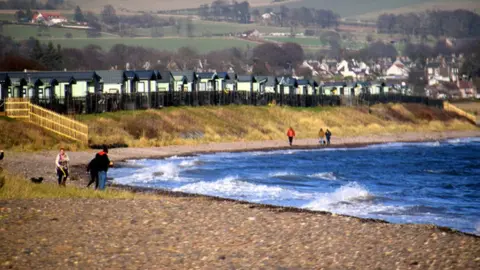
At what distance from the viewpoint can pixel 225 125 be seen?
242ft

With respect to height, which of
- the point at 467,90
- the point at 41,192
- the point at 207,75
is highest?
the point at 207,75

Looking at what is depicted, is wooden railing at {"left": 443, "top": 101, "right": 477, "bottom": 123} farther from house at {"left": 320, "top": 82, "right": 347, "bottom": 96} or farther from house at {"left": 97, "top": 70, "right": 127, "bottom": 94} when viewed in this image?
house at {"left": 97, "top": 70, "right": 127, "bottom": 94}

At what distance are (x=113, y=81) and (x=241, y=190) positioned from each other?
46.6 m

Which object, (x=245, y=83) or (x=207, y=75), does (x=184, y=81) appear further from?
(x=245, y=83)

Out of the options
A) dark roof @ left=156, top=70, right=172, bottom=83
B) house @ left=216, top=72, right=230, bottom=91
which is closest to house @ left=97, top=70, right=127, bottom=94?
dark roof @ left=156, top=70, right=172, bottom=83

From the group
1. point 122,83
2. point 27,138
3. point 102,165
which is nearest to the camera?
point 102,165

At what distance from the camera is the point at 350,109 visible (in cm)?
10162

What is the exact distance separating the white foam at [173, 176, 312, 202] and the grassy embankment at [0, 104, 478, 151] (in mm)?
14419

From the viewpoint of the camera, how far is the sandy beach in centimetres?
1627

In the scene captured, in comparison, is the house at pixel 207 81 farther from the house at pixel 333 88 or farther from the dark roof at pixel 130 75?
the house at pixel 333 88

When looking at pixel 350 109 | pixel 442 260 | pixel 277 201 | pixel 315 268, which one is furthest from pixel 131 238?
pixel 350 109


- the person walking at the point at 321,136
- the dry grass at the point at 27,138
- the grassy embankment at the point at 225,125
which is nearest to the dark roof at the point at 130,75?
the grassy embankment at the point at 225,125

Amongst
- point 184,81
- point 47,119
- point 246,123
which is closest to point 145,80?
point 184,81

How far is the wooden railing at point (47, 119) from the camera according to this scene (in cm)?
5253
